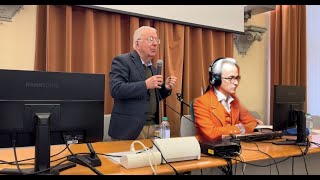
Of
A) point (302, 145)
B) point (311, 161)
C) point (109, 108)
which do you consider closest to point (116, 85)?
point (109, 108)

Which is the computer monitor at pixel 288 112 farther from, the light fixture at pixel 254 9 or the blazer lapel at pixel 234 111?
the light fixture at pixel 254 9

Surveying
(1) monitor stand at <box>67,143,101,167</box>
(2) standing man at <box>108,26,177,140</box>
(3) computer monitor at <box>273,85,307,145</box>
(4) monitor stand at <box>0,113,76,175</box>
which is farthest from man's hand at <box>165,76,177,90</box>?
(4) monitor stand at <box>0,113,76,175</box>

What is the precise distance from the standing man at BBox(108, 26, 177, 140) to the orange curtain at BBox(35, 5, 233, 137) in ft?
1.51

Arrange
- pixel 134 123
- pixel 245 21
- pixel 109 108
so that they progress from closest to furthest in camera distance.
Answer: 1. pixel 134 123
2. pixel 109 108
3. pixel 245 21

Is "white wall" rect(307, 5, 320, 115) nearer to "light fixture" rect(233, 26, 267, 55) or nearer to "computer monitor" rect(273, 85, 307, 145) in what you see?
"light fixture" rect(233, 26, 267, 55)

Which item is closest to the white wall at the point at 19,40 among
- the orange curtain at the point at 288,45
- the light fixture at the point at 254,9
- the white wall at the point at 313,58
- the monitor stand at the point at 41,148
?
the monitor stand at the point at 41,148

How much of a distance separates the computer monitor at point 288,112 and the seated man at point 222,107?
0.26m

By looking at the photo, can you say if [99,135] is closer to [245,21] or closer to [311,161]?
[311,161]

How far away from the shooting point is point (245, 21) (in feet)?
12.1

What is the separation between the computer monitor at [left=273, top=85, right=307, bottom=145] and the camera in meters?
1.91

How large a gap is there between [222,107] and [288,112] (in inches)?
16.8

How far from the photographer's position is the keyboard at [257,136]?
196 cm

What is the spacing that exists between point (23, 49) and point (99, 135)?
1.45 metres

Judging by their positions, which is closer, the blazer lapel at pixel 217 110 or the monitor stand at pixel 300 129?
the monitor stand at pixel 300 129
